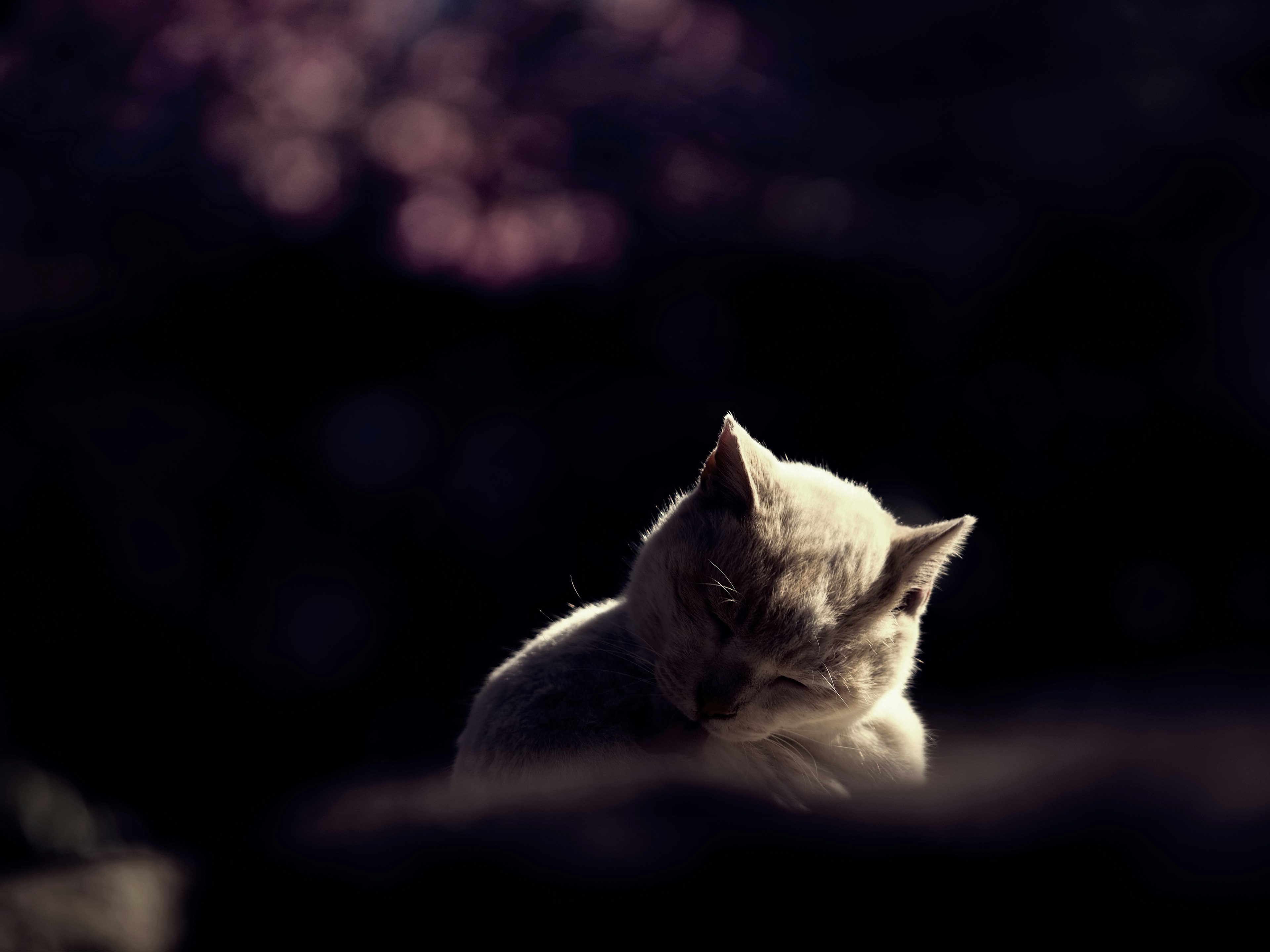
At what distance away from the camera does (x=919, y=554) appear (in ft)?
3.62

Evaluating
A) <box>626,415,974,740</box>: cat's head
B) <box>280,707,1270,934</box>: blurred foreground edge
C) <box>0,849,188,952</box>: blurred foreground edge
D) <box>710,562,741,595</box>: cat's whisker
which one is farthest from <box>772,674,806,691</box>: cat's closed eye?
<box>0,849,188,952</box>: blurred foreground edge

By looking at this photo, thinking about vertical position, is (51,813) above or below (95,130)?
below

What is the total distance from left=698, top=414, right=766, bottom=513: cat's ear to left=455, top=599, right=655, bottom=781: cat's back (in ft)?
0.79

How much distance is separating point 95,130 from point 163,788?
1496 millimetres

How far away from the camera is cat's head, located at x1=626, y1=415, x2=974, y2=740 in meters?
1.04

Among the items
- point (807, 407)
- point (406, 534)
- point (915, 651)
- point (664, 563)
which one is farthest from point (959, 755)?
point (406, 534)

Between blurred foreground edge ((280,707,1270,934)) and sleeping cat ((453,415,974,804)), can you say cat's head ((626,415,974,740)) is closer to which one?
sleeping cat ((453,415,974,804))

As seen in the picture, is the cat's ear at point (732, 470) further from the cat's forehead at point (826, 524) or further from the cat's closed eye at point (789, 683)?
the cat's closed eye at point (789, 683)

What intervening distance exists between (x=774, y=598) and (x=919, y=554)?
226 millimetres

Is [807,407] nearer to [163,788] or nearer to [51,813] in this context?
[163,788]

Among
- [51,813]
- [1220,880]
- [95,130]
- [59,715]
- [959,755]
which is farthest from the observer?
[95,130]

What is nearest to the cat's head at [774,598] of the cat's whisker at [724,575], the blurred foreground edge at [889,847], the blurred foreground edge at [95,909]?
the cat's whisker at [724,575]

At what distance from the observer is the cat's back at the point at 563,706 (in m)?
1.04

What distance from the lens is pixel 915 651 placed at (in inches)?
47.8
